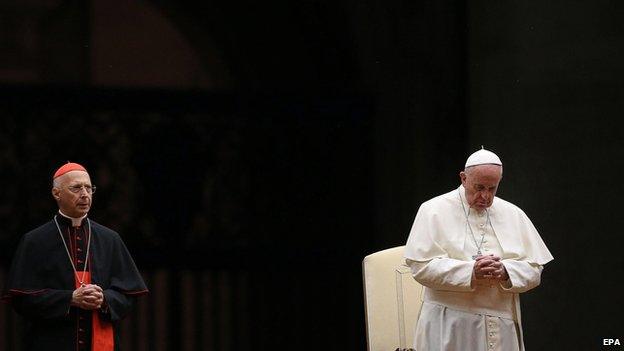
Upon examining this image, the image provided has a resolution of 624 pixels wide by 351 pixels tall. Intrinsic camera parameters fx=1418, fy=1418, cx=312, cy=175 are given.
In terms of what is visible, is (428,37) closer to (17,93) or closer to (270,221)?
(270,221)

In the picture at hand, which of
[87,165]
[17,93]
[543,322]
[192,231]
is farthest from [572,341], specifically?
[17,93]

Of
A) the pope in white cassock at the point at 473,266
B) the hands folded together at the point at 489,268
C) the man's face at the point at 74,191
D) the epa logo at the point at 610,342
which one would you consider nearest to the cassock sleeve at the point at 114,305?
the man's face at the point at 74,191

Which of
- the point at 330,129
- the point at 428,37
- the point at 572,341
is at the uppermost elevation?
the point at 428,37

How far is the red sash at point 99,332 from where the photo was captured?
7.16m

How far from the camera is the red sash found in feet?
23.5

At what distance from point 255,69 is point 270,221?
3.45ft

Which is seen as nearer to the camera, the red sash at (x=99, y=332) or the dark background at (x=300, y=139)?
the red sash at (x=99, y=332)

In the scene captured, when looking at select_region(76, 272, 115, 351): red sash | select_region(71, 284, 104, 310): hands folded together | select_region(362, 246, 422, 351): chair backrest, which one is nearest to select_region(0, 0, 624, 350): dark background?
select_region(362, 246, 422, 351): chair backrest

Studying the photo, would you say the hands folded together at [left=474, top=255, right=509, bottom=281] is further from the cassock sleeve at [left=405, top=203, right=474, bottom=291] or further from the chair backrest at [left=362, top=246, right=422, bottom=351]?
the chair backrest at [left=362, top=246, right=422, bottom=351]

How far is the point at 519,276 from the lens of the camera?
7.18 metres

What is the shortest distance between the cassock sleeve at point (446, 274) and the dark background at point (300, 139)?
2046 mm

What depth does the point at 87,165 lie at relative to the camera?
9148 mm

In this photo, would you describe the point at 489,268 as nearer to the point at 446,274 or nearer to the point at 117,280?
the point at 446,274

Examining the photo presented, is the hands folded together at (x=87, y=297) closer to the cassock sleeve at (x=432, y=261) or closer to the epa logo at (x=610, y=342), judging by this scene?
the cassock sleeve at (x=432, y=261)
